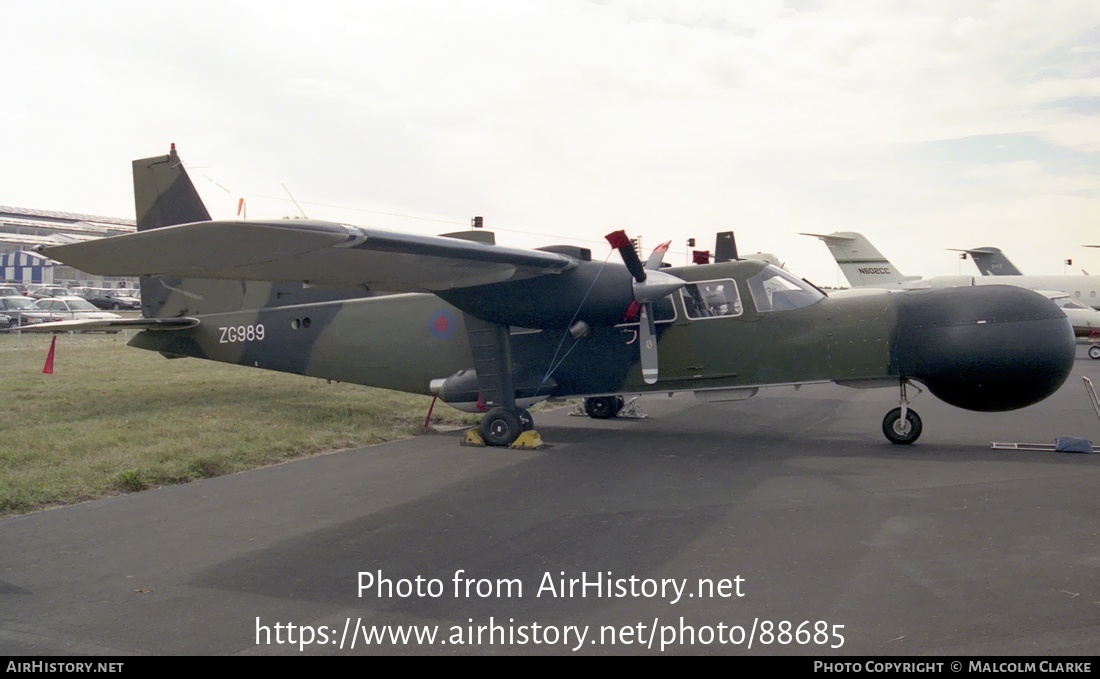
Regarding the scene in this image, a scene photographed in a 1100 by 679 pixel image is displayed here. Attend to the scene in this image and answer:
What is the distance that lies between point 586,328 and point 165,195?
7.86 m

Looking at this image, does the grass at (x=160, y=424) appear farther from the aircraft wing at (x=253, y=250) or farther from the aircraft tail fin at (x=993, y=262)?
the aircraft tail fin at (x=993, y=262)

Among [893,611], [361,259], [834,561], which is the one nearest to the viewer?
[893,611]

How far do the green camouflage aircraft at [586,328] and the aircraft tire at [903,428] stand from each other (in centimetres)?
2

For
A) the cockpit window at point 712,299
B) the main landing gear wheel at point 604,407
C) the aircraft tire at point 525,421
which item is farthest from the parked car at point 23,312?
the cockpit window at point 712,299

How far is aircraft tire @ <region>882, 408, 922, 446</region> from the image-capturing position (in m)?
10.4

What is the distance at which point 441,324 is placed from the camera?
40.8 ft

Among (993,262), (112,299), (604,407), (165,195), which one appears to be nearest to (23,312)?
(112,299)

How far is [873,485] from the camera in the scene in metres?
7.90

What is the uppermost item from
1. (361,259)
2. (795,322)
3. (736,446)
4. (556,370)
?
(361,259)

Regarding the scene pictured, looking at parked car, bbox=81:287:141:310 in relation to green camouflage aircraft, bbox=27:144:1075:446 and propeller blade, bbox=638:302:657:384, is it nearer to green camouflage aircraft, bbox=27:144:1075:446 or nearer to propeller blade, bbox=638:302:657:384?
green camouflage aircraft, bbox=27:144:1075:446

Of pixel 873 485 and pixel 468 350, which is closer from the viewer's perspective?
pixel 873 485

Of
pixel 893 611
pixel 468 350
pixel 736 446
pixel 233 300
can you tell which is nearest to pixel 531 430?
pixel 468 350

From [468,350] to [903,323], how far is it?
240 inches

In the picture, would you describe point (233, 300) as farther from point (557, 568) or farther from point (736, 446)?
point (557, 568)
